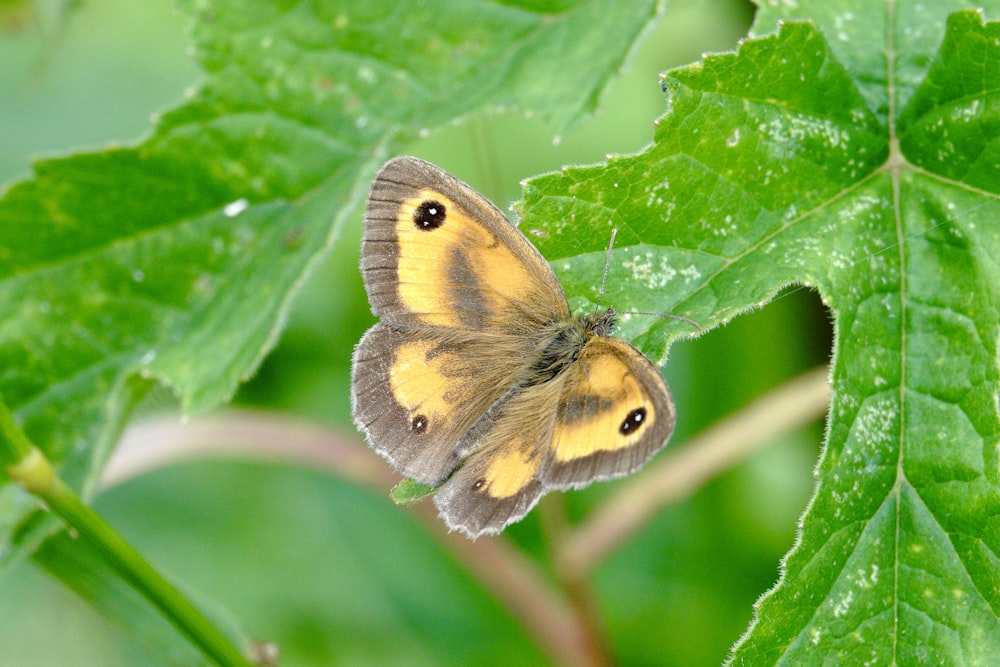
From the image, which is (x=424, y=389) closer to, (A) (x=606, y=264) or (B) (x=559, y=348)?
(B) (x=559, y=348)

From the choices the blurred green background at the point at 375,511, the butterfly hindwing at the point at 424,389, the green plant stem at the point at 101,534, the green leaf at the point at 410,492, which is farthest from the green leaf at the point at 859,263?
the blurred green background at the point at 375,511

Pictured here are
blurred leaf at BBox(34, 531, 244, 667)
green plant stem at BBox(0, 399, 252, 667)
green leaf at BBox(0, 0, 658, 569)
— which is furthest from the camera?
blurred leaf at BBox(34, 531, 244, 667)

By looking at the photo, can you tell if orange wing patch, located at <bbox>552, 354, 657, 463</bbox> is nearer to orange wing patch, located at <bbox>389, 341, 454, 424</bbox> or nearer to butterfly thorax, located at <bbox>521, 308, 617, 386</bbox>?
butterfly thorax, located at <bbox>521, 308, 617, 386</bbox>

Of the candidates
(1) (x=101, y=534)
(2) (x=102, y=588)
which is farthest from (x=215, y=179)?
(2) (x=102, y=588)

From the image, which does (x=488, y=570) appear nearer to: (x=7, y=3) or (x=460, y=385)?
(x=460, y=385)

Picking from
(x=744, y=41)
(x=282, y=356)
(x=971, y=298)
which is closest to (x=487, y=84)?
(x=744, y=41)

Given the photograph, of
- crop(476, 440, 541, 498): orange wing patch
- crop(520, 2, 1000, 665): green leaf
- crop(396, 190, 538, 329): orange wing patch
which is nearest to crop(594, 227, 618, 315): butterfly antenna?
crop(520, 2, 1000, 665): green leaf
